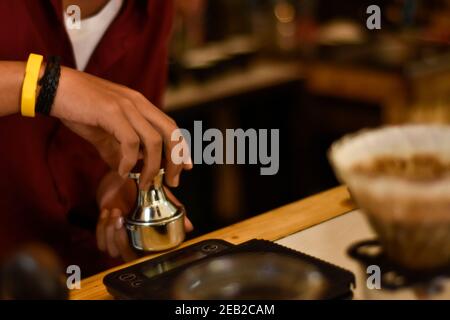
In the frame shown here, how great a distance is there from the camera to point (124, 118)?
117 cm

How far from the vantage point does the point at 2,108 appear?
1.25 m

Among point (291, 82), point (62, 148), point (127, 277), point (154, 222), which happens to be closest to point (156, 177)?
point (154, 222)

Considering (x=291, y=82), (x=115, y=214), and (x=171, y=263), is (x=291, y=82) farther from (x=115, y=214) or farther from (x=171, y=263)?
(x=171, y=263)

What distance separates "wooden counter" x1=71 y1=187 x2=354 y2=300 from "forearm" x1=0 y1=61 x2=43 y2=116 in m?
0.33

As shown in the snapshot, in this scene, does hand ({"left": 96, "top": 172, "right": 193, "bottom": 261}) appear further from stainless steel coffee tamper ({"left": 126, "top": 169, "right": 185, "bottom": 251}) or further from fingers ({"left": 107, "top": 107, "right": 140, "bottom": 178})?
fingers ({"left": 107, "top": 107, "right": 140, "bottom": 178})

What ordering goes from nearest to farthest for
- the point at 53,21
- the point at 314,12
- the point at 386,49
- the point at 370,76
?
the point at 53,21 < the point at 370,76 < the point at 386,49 < the point at 314,12

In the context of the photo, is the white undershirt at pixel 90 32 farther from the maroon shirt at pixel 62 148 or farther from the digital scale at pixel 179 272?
the digital scale at pixel 179 272

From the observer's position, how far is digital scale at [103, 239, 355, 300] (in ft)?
3.24

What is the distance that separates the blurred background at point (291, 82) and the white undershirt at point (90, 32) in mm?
1536

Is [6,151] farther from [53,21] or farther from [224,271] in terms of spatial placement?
[224,271]

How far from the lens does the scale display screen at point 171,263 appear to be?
110 cm

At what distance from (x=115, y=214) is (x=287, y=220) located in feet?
1.09
